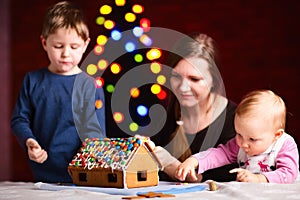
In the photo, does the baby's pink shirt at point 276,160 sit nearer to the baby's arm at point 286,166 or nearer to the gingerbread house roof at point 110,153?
the baby's arm at point 286,166

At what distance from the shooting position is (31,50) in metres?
3.31

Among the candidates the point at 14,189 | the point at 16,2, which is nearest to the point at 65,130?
the point at 14,189

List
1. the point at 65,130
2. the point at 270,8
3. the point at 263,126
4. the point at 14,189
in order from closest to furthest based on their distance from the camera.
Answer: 1. the point at 14,189
2. the point at 263,126
3. the point at 65,130
4. the point at 270,8

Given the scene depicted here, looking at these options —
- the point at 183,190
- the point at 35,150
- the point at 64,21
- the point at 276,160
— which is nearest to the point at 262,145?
the point at 276,160

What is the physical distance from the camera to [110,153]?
1436mm

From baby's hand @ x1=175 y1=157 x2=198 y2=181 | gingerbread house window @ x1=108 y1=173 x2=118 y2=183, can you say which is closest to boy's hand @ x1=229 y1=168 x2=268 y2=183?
baby's hand @ x1=175 y1=157 x2=198 y2=181

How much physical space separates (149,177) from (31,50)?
210 centimetres

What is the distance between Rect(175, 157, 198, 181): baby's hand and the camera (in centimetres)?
155

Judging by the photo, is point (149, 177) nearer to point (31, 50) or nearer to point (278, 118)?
point (278, 118)

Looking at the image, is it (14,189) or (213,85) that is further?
(213,85)

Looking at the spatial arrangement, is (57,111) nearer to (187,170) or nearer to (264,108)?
(187,170)

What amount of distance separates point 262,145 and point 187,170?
0.81ft

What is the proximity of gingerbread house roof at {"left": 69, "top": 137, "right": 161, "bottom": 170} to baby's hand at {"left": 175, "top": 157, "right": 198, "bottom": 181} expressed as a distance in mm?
89

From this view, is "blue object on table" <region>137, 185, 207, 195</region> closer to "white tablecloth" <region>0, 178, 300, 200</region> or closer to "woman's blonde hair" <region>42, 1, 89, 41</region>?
"white tablecloth" <region>0, 178, 300, 200</region>
